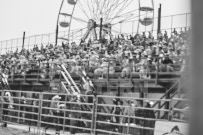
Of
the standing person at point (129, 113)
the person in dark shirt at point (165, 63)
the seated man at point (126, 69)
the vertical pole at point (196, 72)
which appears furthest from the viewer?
the seated man at point (126, 69)

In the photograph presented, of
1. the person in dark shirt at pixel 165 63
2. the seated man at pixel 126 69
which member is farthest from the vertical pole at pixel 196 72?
the seated man at pixel 126 69

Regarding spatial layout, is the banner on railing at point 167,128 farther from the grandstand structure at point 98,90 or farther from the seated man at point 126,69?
the seated man at point 126,69

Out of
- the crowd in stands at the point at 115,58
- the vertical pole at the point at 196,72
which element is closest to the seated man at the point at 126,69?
the crowd in stands at the point at 115,58

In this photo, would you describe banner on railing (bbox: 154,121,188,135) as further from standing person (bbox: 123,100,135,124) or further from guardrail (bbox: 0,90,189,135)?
standing person (bbox: 123,100,135,124)

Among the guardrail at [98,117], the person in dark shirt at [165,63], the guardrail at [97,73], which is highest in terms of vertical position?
the person in dark shirt at [165,63]

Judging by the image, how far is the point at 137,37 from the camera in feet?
65.0

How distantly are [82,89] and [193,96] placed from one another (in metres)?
16.2

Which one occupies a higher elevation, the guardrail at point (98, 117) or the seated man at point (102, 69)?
the seated man at point (102, 69)

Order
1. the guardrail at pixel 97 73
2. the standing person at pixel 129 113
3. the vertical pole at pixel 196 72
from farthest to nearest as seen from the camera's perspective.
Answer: the guardrail at pixel 97 73
the standing person at pixel 129 113
the vertical pole at pixel 196 72

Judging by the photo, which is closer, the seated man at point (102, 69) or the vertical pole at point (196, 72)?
the vertical pole at point (196, 72)

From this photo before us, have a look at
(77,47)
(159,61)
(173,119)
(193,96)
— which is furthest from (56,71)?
(193,96)

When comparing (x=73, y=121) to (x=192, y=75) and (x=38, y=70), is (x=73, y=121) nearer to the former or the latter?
(x=38, y=70)

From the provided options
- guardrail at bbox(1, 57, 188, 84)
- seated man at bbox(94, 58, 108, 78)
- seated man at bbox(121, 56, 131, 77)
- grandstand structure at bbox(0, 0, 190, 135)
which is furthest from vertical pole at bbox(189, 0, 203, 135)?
seated man at bbox(94, 58, 108, 78)

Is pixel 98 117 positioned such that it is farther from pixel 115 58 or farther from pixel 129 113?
pixel 115 58
